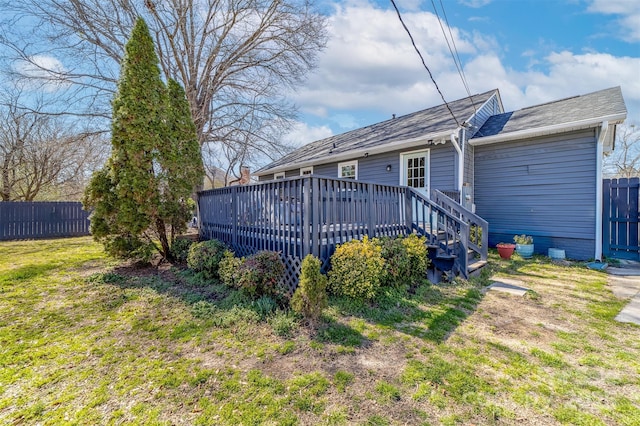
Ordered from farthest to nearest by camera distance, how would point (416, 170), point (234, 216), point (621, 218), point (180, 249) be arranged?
point (416, 170), point (621, 218), point (180, 249), point (234, 216)

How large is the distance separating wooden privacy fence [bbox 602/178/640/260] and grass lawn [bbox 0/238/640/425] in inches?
149

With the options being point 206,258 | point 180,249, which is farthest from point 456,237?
point 180,249

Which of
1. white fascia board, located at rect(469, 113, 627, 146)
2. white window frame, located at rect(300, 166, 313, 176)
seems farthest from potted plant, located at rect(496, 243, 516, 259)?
white window frame, located at rect(300, 166, 313, 176)

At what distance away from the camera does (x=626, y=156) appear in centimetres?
2056

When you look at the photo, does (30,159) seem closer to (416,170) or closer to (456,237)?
(416,170)

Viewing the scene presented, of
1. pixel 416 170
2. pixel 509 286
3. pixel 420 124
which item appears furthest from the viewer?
pixel 420 124

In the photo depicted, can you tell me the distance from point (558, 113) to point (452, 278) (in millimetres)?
6275

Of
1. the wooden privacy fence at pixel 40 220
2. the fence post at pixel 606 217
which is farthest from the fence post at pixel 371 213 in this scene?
the wooden privacy fence at pixel 40 220

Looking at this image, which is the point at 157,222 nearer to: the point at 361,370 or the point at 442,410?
the point at 361,370

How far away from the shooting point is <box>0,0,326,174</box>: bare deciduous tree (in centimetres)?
898

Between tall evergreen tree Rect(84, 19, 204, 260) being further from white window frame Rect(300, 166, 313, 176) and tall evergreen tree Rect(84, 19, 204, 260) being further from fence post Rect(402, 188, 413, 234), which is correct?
white window frame Rect(300, 166, 313, 176)

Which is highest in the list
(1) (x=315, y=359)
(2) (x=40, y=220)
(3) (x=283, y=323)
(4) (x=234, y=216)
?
(4) (x=234, y=216)

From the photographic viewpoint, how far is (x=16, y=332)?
311 cm

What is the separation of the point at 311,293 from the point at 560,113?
8.80 m
